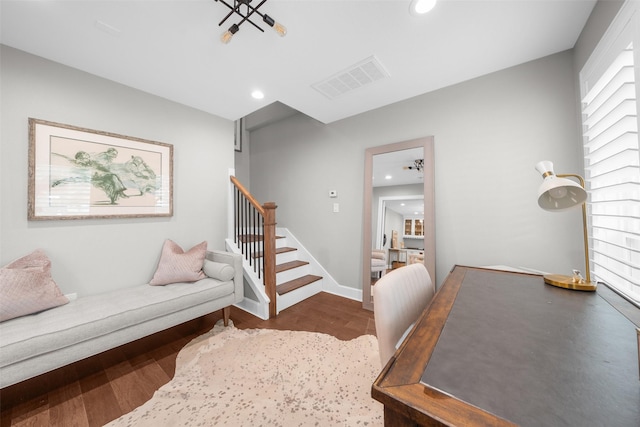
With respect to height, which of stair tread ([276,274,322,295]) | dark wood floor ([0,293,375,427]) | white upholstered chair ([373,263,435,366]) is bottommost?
dark wood floor ([0,293,375,427])

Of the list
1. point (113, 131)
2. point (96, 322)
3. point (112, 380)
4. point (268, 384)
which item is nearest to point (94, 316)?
point (96, 322)

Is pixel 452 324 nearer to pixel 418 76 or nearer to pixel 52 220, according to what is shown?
pixel 418 76

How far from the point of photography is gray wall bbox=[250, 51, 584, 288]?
1.90 m

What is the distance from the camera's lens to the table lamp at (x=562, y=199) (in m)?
1.08

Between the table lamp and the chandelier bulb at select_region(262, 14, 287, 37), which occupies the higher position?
the chandelier bulb at select_region(262, 14, 287, 37)

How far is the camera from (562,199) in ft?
3.92

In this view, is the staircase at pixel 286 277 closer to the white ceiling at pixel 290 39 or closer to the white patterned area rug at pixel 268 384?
the white patterned area rug at pixel 268 384

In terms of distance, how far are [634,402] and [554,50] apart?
101 inches

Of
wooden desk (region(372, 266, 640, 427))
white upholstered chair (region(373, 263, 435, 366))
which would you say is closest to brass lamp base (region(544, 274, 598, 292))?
wooden desk (region(372, 266, 640, 427))

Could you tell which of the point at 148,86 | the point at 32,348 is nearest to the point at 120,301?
the point at 32,348

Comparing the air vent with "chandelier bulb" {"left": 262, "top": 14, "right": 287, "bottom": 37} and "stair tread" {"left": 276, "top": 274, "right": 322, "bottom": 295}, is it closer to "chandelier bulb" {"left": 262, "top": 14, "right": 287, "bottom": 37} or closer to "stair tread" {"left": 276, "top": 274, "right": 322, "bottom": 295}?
"chandelier bulb" {"left": 262, "top": 14, "right": 287, "bottom": 37}

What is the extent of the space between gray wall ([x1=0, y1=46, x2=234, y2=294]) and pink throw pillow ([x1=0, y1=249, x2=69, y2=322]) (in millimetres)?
163

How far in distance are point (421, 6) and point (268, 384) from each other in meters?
2.67

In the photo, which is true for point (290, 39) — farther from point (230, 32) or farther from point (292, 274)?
point (292, 274)
